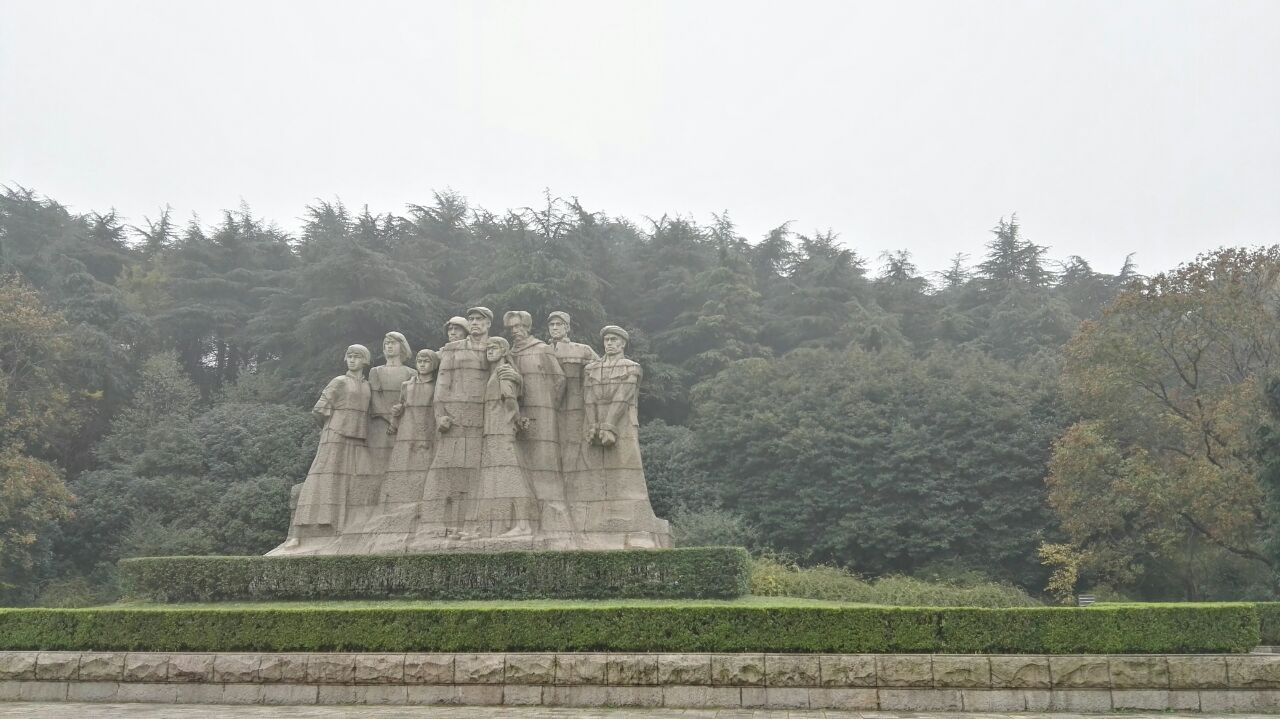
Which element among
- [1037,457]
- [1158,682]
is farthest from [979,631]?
[1037,457]

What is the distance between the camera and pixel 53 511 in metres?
22.4

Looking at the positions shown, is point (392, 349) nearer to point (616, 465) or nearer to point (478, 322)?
point (478, 322)

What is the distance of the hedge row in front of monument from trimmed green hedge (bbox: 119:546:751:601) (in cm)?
328

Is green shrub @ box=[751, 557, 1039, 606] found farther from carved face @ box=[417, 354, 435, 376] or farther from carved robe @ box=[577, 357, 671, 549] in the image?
carved face @ box=[417, 354, 435, 376]

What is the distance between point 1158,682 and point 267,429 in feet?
76.5

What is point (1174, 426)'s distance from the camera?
Answer: 20828 mm

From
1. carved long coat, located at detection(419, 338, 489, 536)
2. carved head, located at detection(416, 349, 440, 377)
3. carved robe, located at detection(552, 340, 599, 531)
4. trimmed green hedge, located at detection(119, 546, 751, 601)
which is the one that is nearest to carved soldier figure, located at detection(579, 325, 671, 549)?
carved robe, located at detection(552, 340, 599, 531)

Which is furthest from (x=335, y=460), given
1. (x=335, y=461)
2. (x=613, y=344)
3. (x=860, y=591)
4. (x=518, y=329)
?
(x=860, y=591)

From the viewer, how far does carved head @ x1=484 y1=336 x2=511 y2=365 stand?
1527 cm

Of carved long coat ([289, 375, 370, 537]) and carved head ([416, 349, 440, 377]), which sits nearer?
carved long coat ([289, 375, 370, 537])

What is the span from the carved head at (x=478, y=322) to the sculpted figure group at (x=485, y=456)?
0.8 inches

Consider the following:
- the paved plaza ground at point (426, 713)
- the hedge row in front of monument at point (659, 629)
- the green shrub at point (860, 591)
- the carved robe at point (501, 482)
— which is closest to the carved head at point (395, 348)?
the carved robe at point (501, 482)

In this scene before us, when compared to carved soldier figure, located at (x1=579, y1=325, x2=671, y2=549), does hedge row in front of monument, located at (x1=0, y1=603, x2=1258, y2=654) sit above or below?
below

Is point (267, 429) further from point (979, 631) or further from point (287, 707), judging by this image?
point (979, 631)
